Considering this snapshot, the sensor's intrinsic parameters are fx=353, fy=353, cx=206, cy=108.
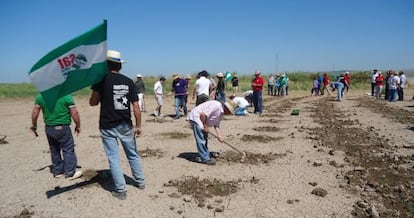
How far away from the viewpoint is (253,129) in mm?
10859

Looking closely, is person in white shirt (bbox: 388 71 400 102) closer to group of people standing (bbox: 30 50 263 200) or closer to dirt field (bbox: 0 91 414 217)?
dirt field (bbox: 0 91 414 217)

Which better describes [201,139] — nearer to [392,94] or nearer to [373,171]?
[373,171]

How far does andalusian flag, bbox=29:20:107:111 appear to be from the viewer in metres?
4.46

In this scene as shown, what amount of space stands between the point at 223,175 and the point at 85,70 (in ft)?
9.55

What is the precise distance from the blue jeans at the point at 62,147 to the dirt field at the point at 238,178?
256mm

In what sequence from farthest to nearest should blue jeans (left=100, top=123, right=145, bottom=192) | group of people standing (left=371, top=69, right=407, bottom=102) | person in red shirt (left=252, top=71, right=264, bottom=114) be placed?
group of people standing (left=371, top=69, right=407, bottom=102)
person in red shirt (left=252, top=71, right=264, bottom=114)
blue jeans (left=100, top=123, right=145, bottom=192)

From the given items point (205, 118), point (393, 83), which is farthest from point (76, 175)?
point (393, 83)

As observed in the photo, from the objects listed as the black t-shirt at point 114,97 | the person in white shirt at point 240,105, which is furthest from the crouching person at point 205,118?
the person in white shirt at point 240,105

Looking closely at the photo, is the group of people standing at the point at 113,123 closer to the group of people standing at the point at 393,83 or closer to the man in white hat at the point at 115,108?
the man in white hat at the point at 115,108

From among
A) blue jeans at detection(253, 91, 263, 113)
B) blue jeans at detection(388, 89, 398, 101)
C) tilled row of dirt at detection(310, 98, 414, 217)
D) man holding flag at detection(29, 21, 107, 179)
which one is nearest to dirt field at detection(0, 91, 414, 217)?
tilled row of dirt at detection(310, 98, 414, 217)

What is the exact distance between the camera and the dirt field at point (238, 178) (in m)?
4.70

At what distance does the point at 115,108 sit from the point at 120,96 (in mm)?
177

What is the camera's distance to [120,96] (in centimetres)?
477

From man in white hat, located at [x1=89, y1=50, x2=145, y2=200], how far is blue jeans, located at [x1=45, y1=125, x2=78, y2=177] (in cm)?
123
